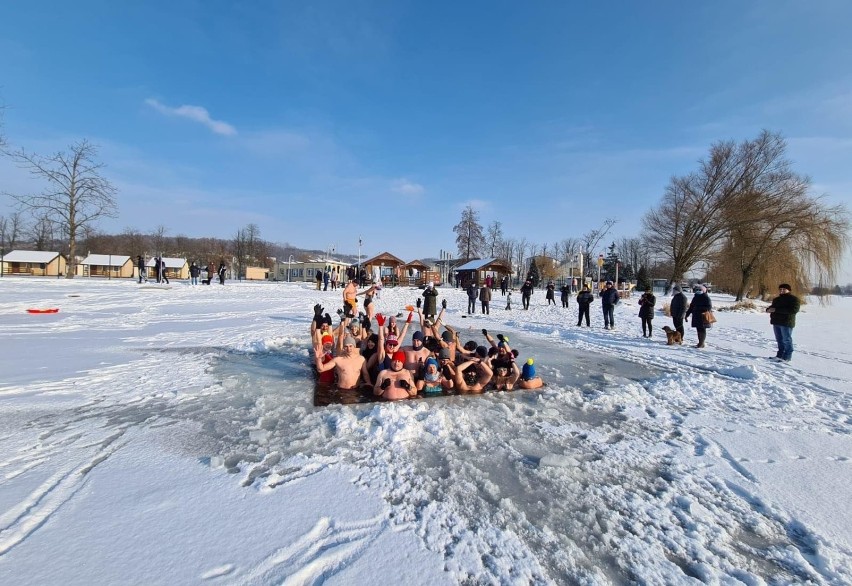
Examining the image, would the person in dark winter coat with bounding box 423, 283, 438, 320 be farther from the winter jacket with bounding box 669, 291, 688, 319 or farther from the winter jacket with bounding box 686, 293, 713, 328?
the winter jacket with bounding box 686, 293, 713, 328

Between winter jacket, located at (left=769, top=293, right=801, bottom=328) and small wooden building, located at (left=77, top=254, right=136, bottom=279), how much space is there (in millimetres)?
67909

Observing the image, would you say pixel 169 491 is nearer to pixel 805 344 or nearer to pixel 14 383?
pixel 14 383

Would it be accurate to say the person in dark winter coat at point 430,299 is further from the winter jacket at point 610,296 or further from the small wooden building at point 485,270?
the small wooden building at point 485,270

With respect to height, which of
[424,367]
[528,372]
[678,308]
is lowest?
[528,372]

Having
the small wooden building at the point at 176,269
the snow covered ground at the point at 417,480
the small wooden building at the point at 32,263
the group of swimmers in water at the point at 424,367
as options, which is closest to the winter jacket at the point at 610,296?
the snow covered ground at the point at 417,480

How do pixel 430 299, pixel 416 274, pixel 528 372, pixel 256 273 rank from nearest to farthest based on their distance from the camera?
pixel 528 372 → pixel 430 299 → pixel 416 274 → pixel 256 273

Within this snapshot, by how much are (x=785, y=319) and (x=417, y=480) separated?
9381mm

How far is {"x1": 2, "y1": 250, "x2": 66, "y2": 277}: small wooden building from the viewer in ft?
169

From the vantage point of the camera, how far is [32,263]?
51781 mm

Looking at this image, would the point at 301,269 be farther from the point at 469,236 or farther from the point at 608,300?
the point at 608,300

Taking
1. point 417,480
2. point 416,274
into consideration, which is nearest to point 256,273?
point 416,274

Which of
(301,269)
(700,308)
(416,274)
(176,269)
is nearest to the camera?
(700,308)

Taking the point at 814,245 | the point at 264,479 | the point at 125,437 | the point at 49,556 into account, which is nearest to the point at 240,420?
the point at 125,437

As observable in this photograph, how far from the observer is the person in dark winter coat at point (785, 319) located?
8512 mm
